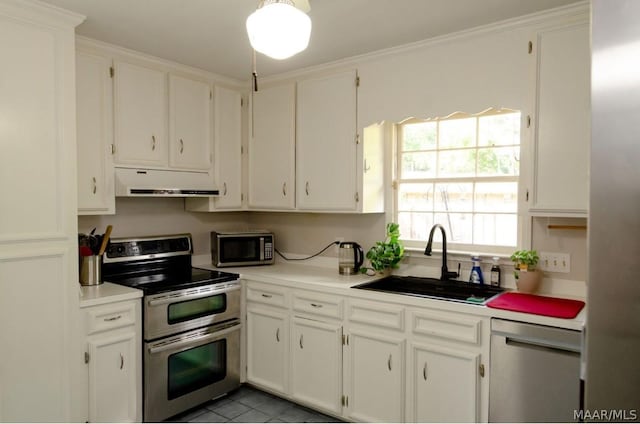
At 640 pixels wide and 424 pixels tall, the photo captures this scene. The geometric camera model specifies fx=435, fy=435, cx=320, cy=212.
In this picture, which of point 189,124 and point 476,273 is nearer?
point 476,273

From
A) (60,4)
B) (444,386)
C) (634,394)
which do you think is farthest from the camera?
(444,386)

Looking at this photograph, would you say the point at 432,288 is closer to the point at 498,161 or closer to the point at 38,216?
the point at 498,161

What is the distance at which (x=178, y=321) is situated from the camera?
2768mm

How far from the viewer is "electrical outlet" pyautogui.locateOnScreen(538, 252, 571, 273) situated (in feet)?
7.95

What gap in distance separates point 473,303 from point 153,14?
2.28 m

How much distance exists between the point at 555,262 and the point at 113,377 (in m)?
2.60

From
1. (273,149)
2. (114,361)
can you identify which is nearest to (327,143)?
(273,149)

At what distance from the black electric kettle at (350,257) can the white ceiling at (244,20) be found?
133 cm

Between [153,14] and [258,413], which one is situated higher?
[153,14]

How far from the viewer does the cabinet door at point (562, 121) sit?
2150 millimetres

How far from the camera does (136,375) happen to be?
8.50ft

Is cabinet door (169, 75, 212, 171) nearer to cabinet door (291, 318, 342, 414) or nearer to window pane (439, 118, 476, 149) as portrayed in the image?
cabinet door (291, 318, 342, 414)

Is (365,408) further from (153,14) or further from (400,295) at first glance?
(153,14)

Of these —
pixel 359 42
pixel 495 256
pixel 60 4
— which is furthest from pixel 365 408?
pixel 60 4
